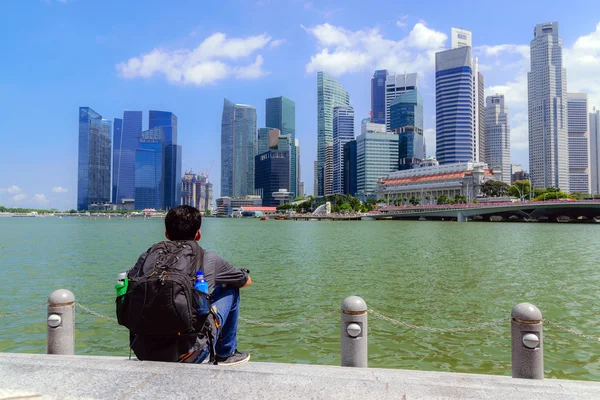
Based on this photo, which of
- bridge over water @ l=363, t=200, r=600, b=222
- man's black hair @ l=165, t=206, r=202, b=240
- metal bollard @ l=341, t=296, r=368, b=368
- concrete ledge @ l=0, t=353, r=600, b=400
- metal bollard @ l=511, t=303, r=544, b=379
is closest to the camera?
concrete ledge @ l=0, t=353, r=600, b=400

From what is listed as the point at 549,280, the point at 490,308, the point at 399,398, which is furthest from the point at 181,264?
the point at 549,280

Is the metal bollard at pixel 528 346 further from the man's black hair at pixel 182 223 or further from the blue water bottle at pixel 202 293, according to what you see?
the man's black hair at pixel 182 223

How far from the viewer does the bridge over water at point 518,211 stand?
9756 cm

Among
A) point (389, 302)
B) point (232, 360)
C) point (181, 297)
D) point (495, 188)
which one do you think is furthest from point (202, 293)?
point (495, 188)

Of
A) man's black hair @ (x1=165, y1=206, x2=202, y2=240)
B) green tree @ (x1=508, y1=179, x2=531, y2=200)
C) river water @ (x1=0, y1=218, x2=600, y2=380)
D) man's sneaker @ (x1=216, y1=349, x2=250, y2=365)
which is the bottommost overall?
river water @ (x1=0, y1=218, x2=600, y2=380)

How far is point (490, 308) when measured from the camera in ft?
46.0

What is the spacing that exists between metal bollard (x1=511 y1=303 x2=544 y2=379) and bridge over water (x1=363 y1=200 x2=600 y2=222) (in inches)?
4002

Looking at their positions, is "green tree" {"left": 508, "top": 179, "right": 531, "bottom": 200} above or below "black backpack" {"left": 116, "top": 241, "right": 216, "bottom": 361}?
above

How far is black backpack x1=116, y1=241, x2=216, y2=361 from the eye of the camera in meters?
4.32

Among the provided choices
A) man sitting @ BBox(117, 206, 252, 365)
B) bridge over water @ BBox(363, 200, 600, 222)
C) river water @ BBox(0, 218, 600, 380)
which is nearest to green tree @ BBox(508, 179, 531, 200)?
bridge over water @ BBox(363, 200, 600, 222)

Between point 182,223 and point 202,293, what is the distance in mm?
956

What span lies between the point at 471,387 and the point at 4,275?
2565 centimetres

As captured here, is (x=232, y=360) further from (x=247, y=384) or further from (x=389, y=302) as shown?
(x=389, y=302)

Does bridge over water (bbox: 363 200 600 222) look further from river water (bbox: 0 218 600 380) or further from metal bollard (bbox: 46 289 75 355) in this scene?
metal bollard (bbox: 46 289 75 355)
